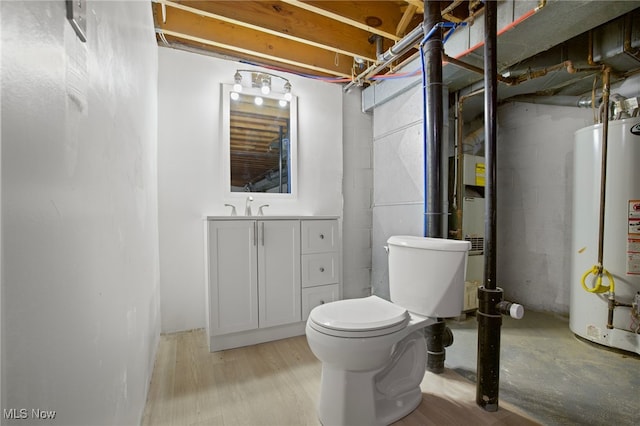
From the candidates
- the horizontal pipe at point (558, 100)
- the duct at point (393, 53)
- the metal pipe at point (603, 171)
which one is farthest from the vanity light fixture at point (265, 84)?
the metal pipe at point (603, 171)

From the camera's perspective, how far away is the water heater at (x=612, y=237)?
1.73 metres

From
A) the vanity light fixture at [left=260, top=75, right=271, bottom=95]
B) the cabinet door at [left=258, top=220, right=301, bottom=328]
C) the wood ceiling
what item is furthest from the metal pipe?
the vanity light fixture at [left=260, top=75, right=271, bottom=95]

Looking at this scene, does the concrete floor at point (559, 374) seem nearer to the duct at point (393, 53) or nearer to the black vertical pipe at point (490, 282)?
the black vertical pipe at point (490, 282)

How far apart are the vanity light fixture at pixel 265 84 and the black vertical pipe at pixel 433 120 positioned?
3.99 feet

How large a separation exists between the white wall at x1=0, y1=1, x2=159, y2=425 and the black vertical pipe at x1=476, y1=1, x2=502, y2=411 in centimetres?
146

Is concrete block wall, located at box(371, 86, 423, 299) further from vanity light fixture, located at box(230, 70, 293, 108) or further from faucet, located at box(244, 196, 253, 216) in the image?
faucet, located at box(244, 196, 253, 216)

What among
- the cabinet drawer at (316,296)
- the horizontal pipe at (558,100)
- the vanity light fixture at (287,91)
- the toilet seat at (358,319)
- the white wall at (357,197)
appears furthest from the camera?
the white wall at (357,197)

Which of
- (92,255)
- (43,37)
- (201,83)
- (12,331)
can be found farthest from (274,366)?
(201,83)

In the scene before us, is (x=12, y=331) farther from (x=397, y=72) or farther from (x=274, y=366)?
(x=397, y=72)

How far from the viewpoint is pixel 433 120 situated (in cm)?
168

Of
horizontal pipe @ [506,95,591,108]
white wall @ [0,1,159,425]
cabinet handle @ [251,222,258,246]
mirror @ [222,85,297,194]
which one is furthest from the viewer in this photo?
mirror @ [222,85,297,194]

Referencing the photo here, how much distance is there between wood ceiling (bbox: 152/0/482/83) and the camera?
182 centimetres

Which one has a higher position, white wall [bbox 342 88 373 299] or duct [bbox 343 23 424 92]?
duct [bbox 343 23 424 92]

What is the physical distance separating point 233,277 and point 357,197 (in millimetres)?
1454
